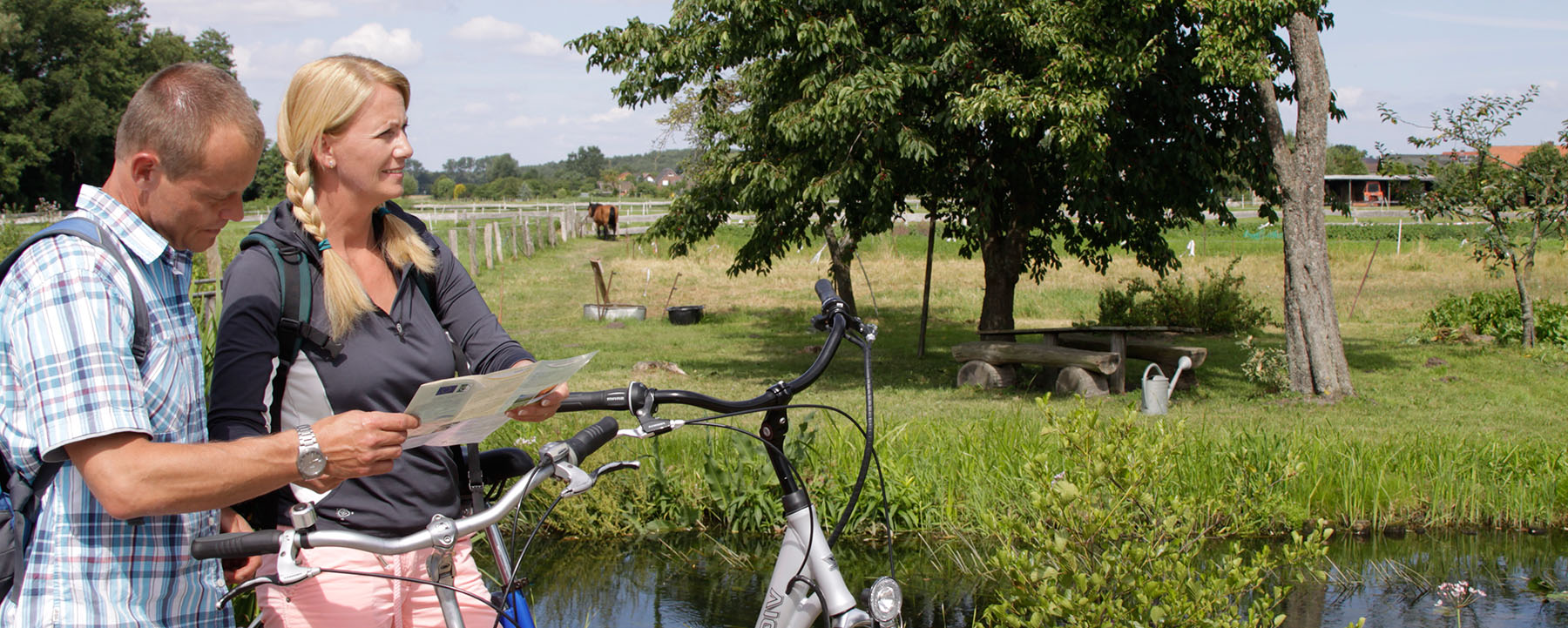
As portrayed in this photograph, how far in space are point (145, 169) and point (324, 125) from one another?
1.66ft

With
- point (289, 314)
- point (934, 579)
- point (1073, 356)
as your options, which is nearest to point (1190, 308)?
point (1073, 356)

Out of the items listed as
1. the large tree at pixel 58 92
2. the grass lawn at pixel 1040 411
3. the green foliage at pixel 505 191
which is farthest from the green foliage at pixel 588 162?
the grass lawn at pixel 1040 411

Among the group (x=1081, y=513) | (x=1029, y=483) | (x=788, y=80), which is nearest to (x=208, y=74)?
(x=1081, y=513)

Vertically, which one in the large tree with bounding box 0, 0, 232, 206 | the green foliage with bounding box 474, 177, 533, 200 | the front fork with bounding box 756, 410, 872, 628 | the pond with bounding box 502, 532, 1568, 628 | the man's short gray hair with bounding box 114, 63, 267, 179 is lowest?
the pond with bounding box 502, 532, 1568, 628

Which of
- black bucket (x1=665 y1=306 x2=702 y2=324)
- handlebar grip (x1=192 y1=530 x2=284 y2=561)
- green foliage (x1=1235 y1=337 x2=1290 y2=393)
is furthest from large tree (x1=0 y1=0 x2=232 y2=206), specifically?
handlebar grip (x1=192 y1=530 x2=284 y2=561)

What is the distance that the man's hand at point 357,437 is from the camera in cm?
168

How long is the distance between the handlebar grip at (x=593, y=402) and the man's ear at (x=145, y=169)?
748 mm

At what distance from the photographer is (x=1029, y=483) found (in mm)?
5539

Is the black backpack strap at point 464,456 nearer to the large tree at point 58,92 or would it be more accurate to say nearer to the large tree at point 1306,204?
the large tree at point 1306,204

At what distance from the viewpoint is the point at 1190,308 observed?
15562mm

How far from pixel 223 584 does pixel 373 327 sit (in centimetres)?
53

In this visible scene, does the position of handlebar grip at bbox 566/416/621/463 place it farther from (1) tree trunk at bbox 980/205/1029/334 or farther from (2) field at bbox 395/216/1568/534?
(1) tree trunk at bbox 980/205/1029/334

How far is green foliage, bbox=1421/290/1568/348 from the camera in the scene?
525 inches

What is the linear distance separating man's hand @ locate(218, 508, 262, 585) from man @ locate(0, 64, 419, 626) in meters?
0.12
